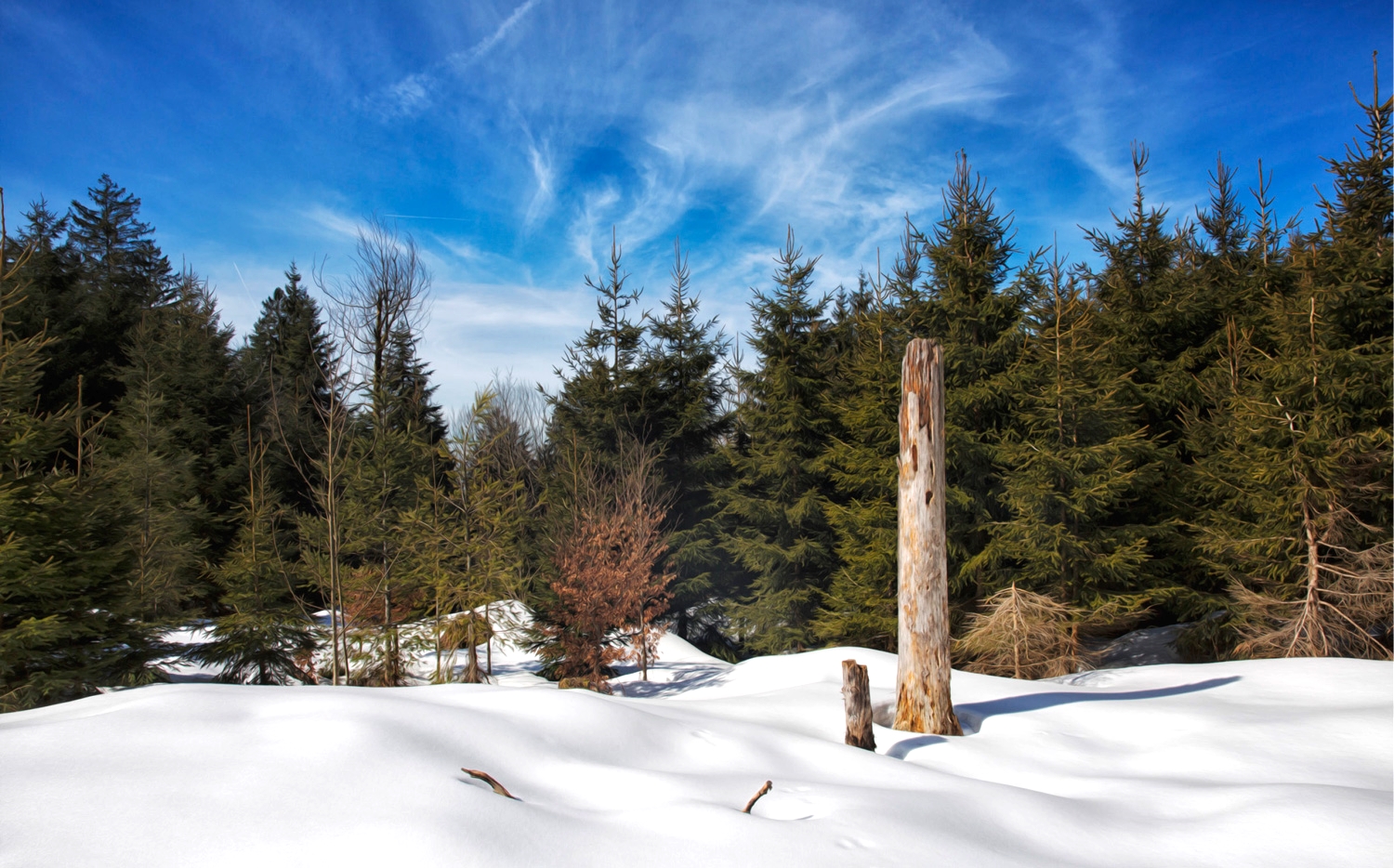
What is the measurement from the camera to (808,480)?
15633 millimetres

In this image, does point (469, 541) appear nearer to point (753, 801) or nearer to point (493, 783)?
point (493, 783)

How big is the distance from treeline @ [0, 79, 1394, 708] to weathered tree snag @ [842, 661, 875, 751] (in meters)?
5.67

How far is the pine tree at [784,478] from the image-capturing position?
47.9 ft

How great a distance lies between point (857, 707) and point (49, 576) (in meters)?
8.54

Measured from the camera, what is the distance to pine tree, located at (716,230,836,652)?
47.9ft

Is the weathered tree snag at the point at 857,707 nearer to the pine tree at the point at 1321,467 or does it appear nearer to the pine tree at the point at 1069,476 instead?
the pine tree at the point at 1069,476

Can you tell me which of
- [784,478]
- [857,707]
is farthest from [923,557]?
[784,478]

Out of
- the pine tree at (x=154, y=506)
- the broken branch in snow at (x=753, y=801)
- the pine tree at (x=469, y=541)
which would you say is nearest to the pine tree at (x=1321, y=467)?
the broken branch in snow at (x=753, y=801)

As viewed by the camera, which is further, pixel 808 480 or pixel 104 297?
pixel 104 297

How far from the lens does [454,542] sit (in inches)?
424

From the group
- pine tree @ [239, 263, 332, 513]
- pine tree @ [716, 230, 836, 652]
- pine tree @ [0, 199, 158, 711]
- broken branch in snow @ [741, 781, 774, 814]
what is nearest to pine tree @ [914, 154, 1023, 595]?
pine tree @ [716, 230, 836, 652]

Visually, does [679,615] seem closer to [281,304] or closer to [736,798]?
[736,798]

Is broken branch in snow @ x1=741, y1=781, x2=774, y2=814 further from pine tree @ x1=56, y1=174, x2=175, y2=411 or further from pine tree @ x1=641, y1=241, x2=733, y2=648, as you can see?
pine tree @ x1=56, y1=174, x2=175, y2=411

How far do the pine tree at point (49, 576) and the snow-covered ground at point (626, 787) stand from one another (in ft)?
12.1
